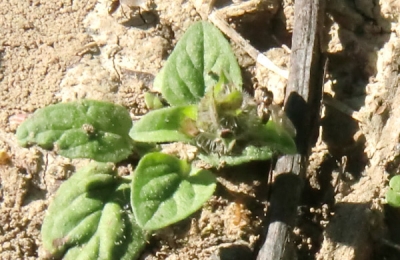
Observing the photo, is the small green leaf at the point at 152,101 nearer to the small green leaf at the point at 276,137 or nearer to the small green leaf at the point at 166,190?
the small green leaf at the point at 166,190

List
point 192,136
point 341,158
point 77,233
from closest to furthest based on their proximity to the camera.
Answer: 1. point 192,136
2. point 77,233
3. point 341,158

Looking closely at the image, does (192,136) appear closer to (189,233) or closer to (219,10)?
(189,233)

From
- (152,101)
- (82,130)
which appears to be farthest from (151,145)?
(82,130)

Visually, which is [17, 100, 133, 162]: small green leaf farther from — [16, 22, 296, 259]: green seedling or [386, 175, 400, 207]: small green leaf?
[386, 175, 400, 207]: small green leaf

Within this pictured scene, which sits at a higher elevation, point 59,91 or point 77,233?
point 59,91

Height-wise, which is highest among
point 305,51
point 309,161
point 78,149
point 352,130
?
point 305,51

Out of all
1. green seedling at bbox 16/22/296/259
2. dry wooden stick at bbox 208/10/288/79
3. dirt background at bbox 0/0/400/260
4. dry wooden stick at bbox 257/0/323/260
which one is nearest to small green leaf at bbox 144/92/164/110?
green seedling at bbox 16/22/296/259

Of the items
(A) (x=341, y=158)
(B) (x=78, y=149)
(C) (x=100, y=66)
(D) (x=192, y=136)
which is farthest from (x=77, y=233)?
(A) (x=341, y=158)

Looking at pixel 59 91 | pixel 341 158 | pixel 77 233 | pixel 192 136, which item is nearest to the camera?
pixel 192 136

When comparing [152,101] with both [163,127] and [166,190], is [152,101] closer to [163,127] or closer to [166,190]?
[163,127]
